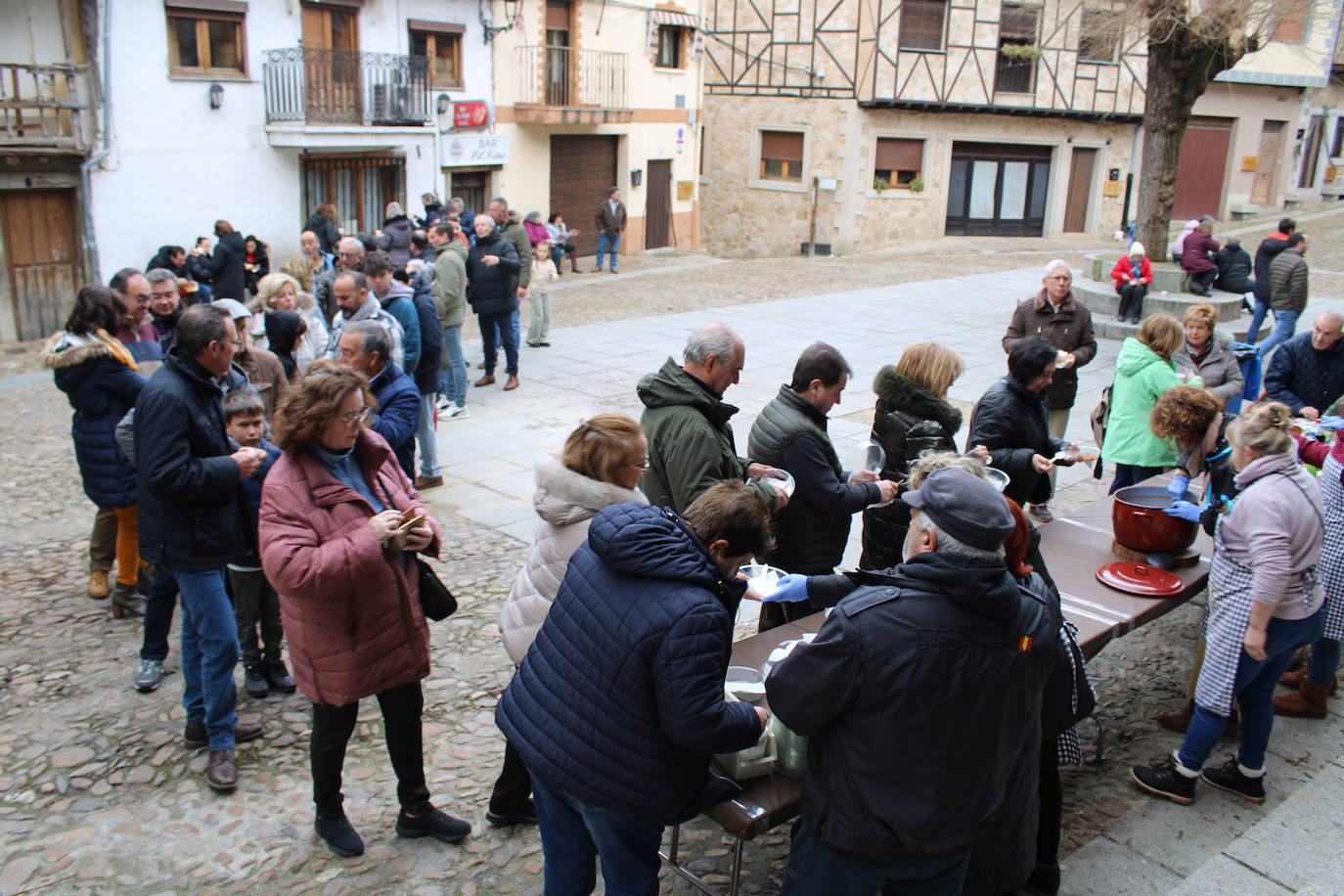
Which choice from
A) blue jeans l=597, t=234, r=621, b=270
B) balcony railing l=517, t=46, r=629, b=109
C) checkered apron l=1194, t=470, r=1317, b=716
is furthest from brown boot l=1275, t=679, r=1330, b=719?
balcony railing l=517, t=46, r=629, b=109

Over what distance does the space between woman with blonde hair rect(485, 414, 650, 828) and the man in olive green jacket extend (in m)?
0.63

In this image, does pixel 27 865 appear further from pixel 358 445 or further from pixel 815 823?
pixel 815 823

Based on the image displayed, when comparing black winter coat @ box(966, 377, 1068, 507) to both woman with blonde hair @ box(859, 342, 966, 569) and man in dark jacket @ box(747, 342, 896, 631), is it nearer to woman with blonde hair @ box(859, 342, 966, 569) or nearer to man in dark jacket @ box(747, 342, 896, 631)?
woman with blonde hair @ box(859, 342, 966, 569)

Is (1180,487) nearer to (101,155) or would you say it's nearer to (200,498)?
(200,498)

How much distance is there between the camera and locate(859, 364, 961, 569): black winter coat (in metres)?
4.73

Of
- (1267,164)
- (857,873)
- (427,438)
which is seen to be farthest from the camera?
(1267,164)

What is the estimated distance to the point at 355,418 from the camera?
3.42 meters

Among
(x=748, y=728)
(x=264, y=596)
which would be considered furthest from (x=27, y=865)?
(x=748, y=728)

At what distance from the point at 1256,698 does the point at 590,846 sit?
2632 millimetres

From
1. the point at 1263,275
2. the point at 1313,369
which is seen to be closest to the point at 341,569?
the point at 1313,369

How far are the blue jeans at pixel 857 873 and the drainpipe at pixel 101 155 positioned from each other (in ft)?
48.7

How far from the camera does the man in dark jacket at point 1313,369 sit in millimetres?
6867

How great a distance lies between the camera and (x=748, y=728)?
271 centimetres

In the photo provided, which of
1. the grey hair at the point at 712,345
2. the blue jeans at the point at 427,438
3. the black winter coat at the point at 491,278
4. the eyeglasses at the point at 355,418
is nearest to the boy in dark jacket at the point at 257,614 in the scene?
the eyeglasses at the point at 355,418
